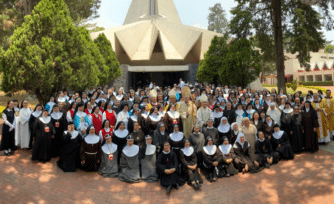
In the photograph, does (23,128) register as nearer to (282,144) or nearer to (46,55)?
(46,55)

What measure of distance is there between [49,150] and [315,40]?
14.4m

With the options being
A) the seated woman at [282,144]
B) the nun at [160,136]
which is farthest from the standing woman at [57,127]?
the seated woman at [282,144]

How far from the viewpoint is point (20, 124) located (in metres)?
6.57

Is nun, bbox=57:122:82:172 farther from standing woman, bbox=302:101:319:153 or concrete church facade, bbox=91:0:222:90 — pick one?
concrete church facade, bbox=91:0:222:90

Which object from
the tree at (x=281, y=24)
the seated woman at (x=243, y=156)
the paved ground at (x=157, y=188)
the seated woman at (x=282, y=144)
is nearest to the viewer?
the paved ground at (x=157, y=188)

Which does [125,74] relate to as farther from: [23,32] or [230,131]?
[230,131]

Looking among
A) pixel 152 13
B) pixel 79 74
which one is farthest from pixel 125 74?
pixel 79 74

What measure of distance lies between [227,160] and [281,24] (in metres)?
12.7

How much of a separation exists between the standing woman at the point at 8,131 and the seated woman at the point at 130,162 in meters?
3.36

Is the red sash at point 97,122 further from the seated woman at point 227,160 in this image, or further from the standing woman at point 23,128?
the seated woman at point 227,160

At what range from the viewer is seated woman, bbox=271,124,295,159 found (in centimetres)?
614

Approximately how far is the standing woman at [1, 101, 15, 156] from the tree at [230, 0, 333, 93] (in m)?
12.7

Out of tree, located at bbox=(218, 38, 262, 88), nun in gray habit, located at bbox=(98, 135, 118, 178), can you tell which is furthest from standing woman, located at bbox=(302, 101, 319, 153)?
tree, located at bbox=(218, 38, 262, 88)

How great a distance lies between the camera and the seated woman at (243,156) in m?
5.62
